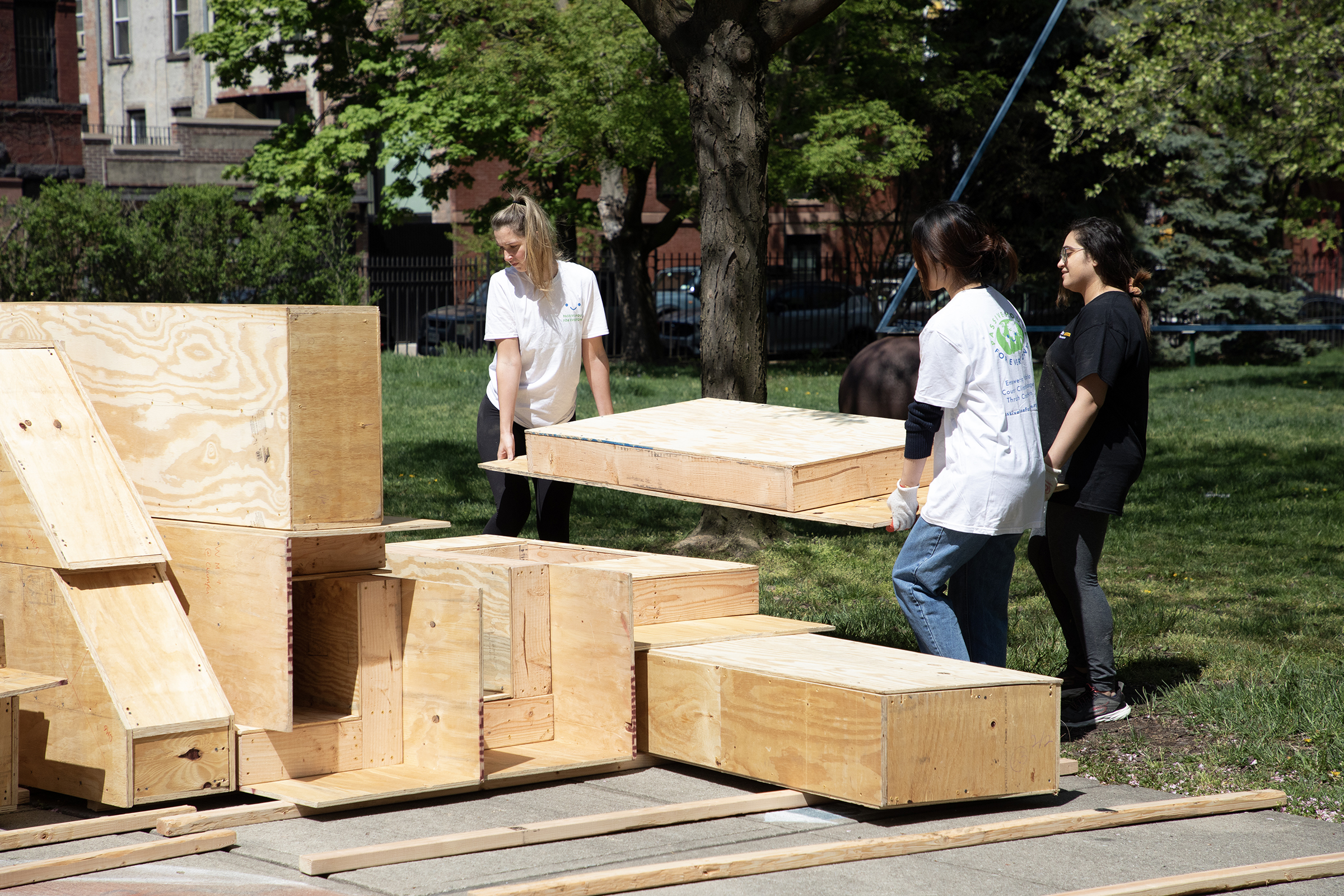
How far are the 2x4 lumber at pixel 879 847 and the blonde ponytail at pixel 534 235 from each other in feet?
10.3

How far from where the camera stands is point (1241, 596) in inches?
321

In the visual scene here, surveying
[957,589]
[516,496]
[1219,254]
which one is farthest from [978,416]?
[1219,254]

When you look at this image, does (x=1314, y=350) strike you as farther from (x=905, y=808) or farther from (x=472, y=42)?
(x=905, y=808)

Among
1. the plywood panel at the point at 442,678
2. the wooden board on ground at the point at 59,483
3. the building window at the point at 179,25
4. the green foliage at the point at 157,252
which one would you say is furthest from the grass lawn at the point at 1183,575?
the building window at the point at 179,25

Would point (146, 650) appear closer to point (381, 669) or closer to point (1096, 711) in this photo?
point (381, 669)

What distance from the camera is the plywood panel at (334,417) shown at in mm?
4691

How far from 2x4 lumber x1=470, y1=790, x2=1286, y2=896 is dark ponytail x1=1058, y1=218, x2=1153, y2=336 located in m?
1.87

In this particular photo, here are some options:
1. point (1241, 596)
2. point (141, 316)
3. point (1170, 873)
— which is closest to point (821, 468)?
point (1170, 873)

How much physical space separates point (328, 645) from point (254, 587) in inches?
17.4

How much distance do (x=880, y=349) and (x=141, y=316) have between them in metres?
6.04

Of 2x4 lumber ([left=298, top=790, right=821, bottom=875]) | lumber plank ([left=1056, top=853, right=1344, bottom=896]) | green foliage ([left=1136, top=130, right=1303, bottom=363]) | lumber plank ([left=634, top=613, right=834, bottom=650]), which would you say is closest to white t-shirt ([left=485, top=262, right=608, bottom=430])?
lumber plank ([left=634, top=613, right=834, bottom=650])

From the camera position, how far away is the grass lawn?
539 cm

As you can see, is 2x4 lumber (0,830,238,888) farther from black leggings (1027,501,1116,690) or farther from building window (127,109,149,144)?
building window (127,109,149,144)

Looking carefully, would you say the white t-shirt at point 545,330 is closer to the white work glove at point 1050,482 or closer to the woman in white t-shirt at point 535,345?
the woman in white t-shirt at point 535,345
